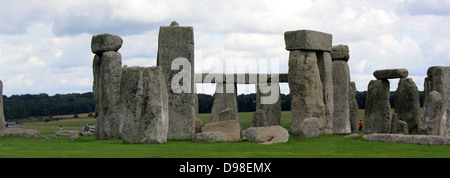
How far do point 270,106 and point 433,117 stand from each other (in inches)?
532

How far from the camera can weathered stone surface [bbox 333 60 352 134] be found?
86.0 ft

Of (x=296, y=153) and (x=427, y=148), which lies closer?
(x=296, y=153)

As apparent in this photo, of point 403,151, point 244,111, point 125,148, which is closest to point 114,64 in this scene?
point 125,148

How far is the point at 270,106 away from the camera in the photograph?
32.1m

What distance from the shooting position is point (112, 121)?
22.2 metres

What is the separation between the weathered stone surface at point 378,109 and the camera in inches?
990

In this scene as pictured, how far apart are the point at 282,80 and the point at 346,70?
256 inches

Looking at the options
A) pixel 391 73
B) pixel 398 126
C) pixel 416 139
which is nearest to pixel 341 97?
pixel 391 73

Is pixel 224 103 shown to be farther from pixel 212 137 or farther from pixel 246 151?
pixel 246 151

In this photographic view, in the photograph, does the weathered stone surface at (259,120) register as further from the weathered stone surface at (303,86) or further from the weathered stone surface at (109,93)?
the weathered stone surface at (109,93)

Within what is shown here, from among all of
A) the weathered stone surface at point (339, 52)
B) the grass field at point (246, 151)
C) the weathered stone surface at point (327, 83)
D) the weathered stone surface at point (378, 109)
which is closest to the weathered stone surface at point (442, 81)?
the weathered stone surface at point (378, 109)

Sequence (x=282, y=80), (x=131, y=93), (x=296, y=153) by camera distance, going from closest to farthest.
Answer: (x=296, y=153)
(x=131, y=93)
(x=282, y=80)

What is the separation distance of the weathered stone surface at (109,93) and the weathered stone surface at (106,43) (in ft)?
0.66
